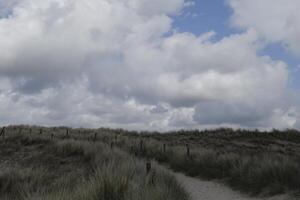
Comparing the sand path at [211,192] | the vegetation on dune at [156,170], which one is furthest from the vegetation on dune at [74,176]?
the sand path at [211,192]

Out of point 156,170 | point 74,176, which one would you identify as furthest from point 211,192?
point 74,176

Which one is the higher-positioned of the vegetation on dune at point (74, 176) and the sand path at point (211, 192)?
the vegetation on dune at point (74, 176)

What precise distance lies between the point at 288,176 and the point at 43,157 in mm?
15072

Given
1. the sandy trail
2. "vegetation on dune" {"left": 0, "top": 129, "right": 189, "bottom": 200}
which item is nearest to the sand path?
the sandy trail

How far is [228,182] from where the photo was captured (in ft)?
59.8

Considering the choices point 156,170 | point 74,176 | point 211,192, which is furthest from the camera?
point 211,192

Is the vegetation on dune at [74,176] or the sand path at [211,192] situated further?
the sand path at [211,192]

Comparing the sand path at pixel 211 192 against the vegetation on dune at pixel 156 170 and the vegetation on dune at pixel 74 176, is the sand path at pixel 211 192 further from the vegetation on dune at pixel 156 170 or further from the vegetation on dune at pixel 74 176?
the vegetation on dune at pixel 74 176

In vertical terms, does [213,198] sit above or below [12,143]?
below

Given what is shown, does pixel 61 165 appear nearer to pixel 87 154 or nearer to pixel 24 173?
pixel 87 154

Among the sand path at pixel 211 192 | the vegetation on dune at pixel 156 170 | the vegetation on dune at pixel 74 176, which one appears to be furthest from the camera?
the sand path at pixel 211 192

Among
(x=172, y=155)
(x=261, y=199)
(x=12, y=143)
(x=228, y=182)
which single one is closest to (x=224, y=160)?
(x=228, y=182)

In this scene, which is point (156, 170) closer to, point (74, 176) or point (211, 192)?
point (211, 192)

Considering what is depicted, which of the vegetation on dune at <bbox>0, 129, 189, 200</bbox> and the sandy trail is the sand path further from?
the vegetation on dune at <bbox>0, 129, 189, 200</bbox>
